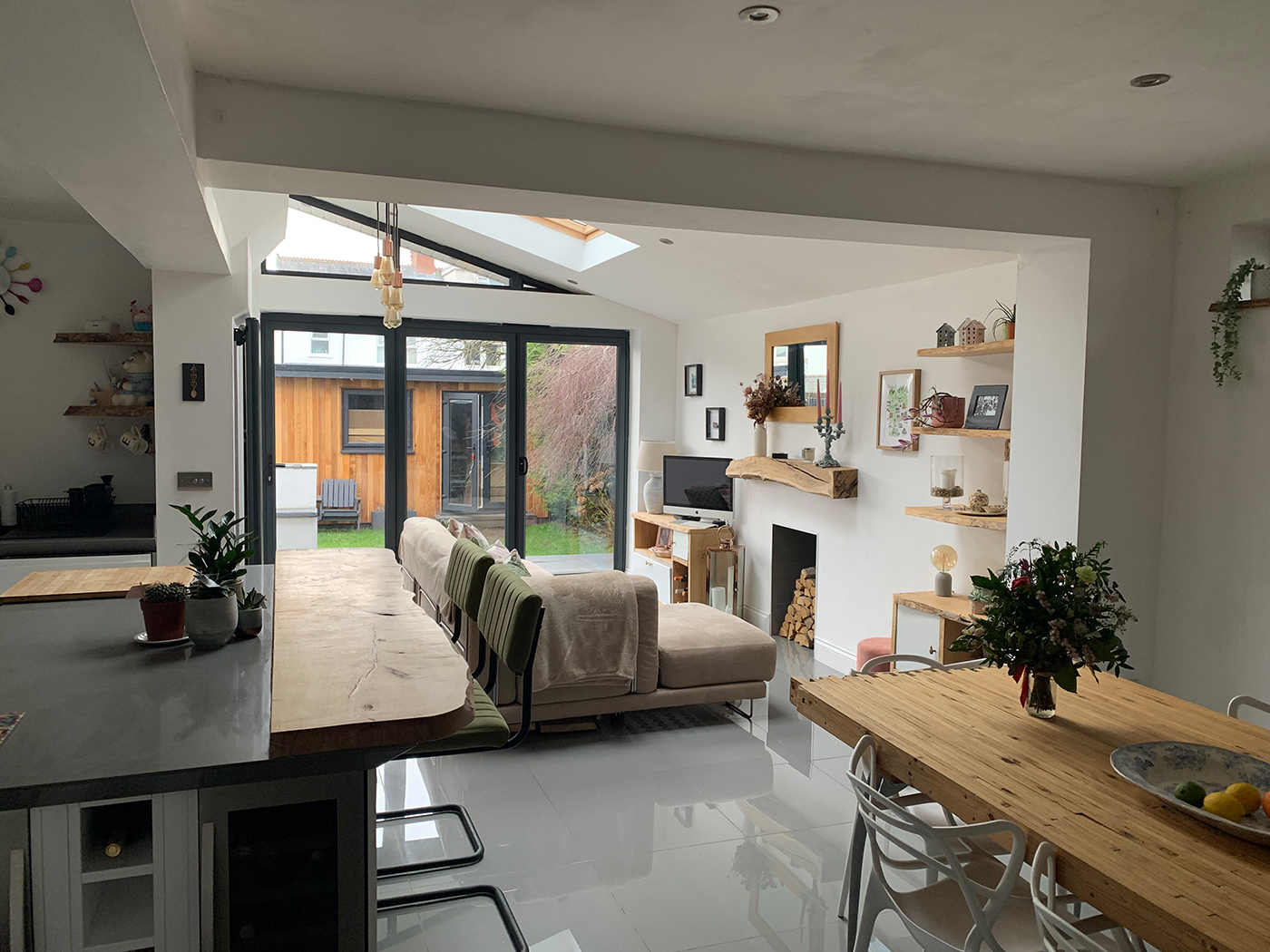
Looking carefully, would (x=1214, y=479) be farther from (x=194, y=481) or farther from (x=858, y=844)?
(x=194, y=481)

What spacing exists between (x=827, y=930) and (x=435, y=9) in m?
2.68

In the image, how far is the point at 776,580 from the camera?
21.0 ft

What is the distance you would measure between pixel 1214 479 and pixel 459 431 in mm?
5321

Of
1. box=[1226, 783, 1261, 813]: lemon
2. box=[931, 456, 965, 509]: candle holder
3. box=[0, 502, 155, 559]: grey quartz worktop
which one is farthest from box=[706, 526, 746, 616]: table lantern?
box=[1226, 783, 1261, 813]: lemon

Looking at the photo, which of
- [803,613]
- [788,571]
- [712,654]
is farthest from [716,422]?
[712,654]

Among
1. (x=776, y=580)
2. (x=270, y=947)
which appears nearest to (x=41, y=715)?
(x=270, y=947)

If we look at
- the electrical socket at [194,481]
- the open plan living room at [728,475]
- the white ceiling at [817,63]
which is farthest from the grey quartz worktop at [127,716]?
the electrical socket at [194,481]

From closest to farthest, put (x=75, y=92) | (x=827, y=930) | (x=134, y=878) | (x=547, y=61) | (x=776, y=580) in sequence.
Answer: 1. (x=134, y=878)
2. (x=75, y=92)
3. (x=547, y=61)
4. (x=827, y=930)
5. (x=776, y=580)

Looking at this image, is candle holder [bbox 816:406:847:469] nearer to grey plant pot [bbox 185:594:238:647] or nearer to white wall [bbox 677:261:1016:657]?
white wall [bbox 677:261:1016:657]

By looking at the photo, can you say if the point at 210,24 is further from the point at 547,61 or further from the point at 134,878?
the point at 134,878

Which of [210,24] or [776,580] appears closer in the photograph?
[210,24]

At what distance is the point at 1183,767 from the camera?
6.64ft

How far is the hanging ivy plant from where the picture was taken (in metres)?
3.33

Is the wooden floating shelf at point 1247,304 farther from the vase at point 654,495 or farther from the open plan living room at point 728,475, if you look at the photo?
the vase at point 654,495
